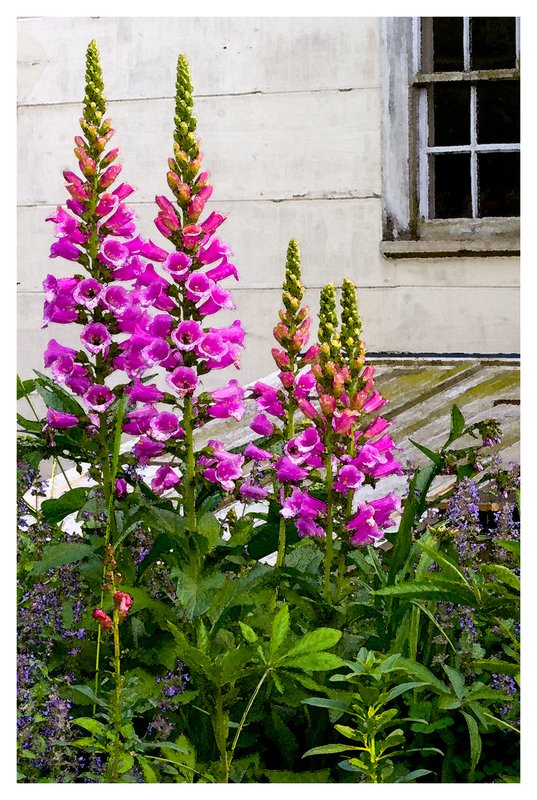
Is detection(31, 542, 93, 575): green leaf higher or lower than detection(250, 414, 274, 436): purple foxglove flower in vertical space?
lower

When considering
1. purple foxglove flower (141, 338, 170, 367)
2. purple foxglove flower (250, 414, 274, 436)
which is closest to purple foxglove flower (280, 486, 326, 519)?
purple foxglove flower (250, 414, 274, 436)

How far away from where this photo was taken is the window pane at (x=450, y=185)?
3.70 metres

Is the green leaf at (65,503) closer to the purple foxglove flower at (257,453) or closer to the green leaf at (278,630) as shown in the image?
the purple foxglove flower at (257,453)

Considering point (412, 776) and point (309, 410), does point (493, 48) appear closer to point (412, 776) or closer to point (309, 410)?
point (309, 410)

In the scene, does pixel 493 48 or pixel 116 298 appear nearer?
pixel 116 298

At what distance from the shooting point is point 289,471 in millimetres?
1876

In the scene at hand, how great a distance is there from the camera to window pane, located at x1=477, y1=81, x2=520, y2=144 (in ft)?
12.0

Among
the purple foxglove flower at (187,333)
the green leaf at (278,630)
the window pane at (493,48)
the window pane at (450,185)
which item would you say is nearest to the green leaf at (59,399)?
the purple foxglove flower at (187,333)

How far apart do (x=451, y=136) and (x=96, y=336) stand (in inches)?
85.8

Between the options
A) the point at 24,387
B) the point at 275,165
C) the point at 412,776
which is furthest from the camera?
the point at 275,165

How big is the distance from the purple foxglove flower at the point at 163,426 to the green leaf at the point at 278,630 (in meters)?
0.41

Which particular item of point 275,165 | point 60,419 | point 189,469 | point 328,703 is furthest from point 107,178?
point 275,165

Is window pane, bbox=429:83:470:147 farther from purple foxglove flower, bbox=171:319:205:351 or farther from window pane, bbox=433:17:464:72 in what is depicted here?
purple foxglove flower, bbox=171:319:205:351

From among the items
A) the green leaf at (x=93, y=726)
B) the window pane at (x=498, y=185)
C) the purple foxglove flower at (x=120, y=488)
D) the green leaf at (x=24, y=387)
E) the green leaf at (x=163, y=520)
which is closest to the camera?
the green leaf at (x=93, y=726)
